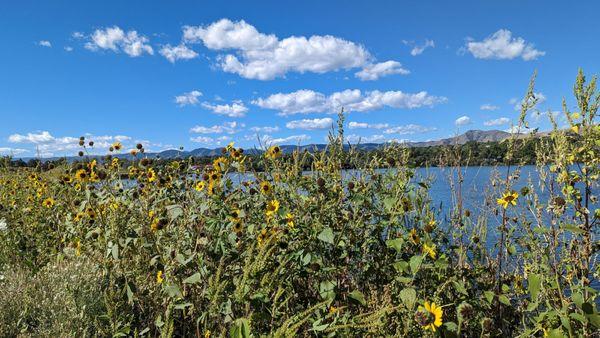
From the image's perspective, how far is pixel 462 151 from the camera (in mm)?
4531

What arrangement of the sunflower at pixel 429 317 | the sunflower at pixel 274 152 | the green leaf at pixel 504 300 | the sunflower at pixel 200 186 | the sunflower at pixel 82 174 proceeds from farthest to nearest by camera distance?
1. the sunflower at pixel 82 174
2. the sunflower at pixel 200 186
3. the sunflower at pixel 274 152
4. the green leaf at pixel 504 300
5. the sunflower at pixel 429 317

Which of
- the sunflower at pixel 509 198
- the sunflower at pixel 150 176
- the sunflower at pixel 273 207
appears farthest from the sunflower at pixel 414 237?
the sunflower at pixel 150 176

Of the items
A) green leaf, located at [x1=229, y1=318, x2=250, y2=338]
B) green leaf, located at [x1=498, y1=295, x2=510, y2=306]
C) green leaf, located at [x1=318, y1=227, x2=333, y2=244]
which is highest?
green leaf, located at [x1=318, y1=227, x2=333, y2=244]

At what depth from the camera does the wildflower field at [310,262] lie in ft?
7.39

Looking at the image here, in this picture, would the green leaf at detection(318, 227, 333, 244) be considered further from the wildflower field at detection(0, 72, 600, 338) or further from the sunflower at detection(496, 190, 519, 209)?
the sunflower at detection(496, 190, 519, 209)

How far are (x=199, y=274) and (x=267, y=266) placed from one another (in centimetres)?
38

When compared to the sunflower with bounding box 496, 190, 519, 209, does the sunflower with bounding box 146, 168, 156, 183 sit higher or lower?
higher

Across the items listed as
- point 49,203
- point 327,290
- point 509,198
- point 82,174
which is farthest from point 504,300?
point 49,203

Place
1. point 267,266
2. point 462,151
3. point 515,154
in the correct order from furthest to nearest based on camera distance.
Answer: point 462,151 < point 515,154 < point 267,266

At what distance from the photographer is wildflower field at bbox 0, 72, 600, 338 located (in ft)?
7.39

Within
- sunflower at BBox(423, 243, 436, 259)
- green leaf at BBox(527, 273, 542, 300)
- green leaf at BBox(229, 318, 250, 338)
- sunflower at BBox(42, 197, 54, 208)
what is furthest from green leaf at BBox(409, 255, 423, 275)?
sunflower at BBox(42, 197, 54, 208)

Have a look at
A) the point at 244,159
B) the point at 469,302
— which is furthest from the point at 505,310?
the point at 244,159

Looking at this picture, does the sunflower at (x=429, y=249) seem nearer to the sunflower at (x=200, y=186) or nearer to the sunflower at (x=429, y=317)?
the sunflower at (x=429, y=317)

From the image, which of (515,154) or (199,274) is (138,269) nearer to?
(199,274)
